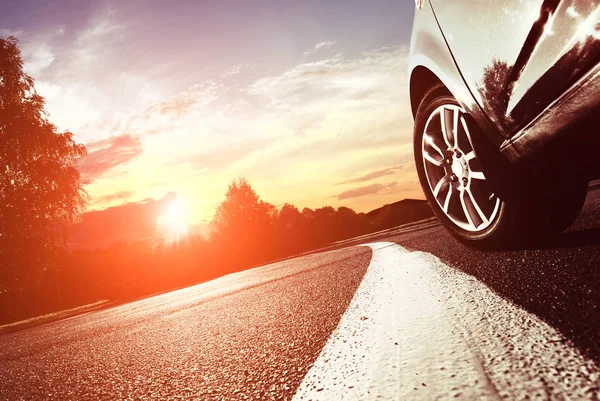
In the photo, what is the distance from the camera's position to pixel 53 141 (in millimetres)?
21812

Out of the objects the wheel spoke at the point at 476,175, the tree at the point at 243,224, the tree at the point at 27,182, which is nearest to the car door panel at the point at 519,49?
the wheel spoke at the point at 476,175

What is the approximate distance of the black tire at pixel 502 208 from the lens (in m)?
2.15

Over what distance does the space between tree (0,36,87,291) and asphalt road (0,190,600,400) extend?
21081 mm

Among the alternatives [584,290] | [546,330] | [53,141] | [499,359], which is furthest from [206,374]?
[53,141]

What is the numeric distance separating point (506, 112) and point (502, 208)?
0.64 meters

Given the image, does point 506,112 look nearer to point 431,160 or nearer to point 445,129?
point 445,129

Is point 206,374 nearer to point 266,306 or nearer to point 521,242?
point 266,306

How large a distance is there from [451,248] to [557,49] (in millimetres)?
1810

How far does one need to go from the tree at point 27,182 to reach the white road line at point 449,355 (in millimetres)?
23277

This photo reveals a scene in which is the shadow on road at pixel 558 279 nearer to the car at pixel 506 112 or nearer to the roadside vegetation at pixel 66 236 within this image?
the car at pixel 506 112

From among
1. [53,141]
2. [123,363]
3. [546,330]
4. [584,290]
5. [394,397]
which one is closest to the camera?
[394,397]

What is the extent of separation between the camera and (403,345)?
1170 millimetres

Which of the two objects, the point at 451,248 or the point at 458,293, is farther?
the point at 451,248

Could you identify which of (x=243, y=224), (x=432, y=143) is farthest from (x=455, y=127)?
(x=243, y=224)
